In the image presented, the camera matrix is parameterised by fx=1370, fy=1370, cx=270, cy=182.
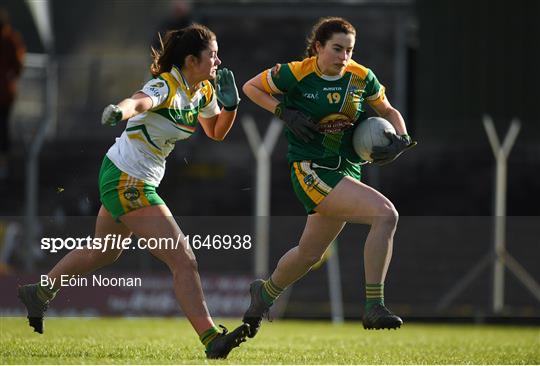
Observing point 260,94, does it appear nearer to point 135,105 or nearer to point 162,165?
point 162,165

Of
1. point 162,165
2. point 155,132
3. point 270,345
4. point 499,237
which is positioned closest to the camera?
point 155,132

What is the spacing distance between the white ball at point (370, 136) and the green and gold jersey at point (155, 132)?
1.08m

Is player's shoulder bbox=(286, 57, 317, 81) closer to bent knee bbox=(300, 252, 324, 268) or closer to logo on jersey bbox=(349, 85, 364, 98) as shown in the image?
logo on jersey bbox=(349, 85, 364, 98)

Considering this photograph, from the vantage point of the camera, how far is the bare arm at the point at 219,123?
8.27m

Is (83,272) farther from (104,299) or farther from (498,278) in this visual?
(498,278)

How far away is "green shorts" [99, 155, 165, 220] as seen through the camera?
7.78 m

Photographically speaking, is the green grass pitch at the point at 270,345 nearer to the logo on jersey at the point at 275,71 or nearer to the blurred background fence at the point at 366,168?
the blurred background fence at the point at 366,168

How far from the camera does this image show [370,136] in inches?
327

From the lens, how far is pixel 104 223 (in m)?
8.02

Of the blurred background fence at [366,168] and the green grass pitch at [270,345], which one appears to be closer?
the green grass pitch at [270,345]

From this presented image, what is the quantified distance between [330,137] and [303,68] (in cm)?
45

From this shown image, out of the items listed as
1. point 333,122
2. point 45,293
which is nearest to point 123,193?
point 45,293

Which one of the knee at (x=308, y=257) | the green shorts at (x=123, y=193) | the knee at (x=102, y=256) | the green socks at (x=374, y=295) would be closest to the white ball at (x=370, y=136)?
the knee at (x=308, y=257)

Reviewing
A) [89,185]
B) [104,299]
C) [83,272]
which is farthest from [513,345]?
[89,185]
